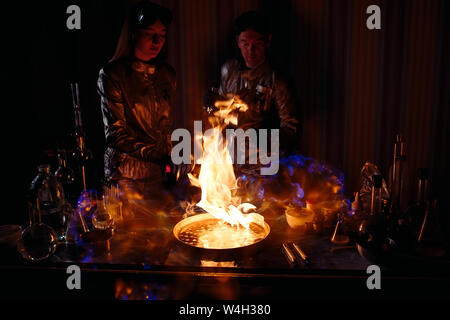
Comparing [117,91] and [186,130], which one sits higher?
[117,91]

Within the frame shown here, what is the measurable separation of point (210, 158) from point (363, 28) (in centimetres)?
279

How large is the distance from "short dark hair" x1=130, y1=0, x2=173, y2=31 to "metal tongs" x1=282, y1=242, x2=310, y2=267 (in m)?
2.32

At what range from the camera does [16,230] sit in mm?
2396

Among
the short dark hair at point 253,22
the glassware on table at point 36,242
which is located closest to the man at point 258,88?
the short dark hair at point 253,22

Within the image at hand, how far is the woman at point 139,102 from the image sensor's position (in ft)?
11.0

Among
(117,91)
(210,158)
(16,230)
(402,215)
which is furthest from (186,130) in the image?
(402,215)

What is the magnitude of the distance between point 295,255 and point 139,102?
229 cm

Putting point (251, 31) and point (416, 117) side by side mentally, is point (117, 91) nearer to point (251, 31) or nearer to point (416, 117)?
point (251, 31)

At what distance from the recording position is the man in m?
3.77

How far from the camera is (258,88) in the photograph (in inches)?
158

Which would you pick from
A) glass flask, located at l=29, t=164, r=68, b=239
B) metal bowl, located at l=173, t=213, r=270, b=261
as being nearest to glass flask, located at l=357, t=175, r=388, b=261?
metal bowl, located at l=173, t=213, r=270, b=261

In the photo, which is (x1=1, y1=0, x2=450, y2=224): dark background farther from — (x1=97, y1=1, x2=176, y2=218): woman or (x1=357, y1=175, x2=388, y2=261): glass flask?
(x1=357, y1=175, x2=388, y2=261): glass flask

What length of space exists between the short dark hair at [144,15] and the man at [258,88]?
33.3 inches

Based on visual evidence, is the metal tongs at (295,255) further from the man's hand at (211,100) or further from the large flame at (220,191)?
the man's hand at (211,100)
